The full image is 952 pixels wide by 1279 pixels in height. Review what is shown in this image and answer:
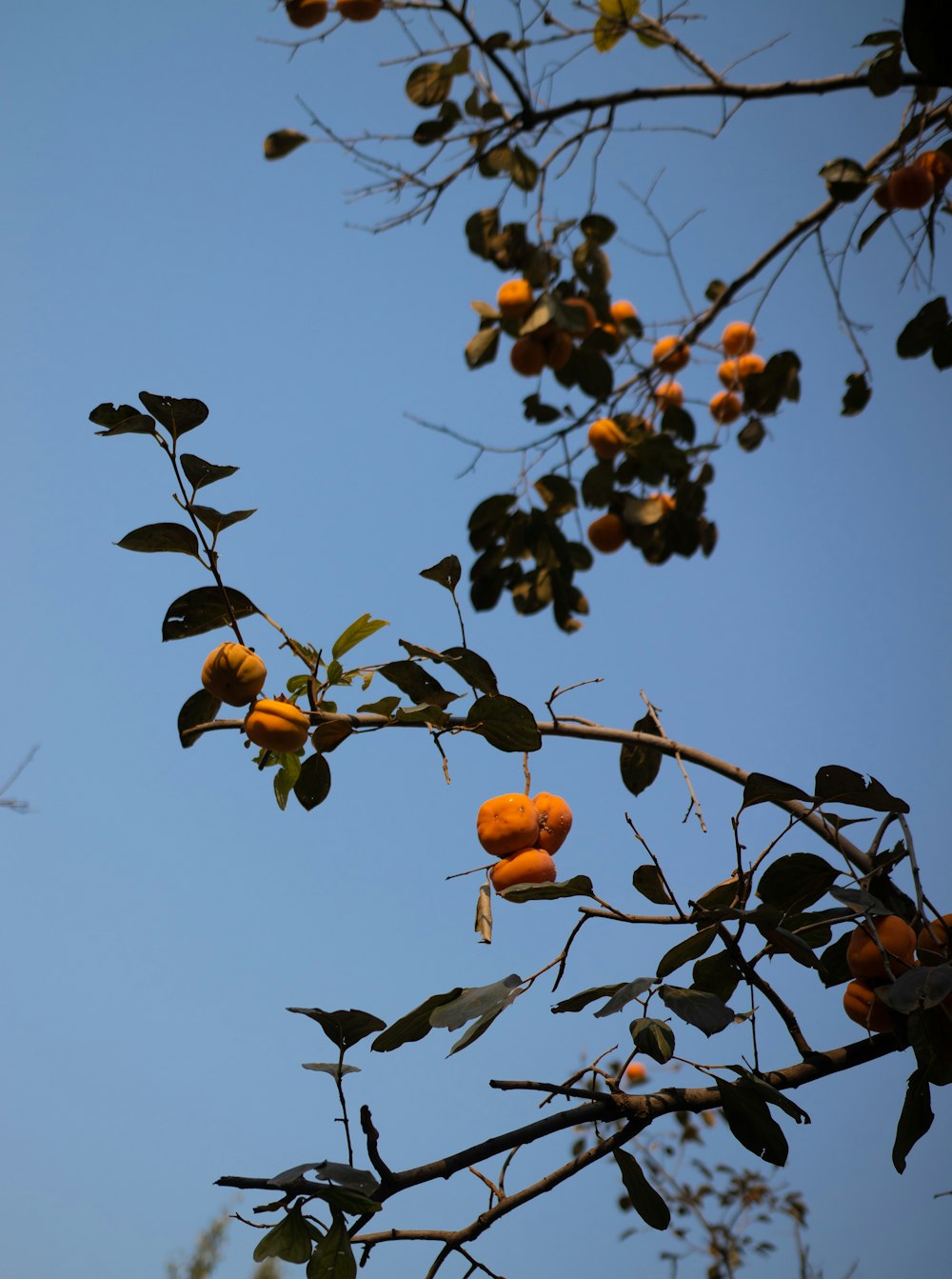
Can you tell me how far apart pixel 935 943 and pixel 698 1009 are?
27 centimetres

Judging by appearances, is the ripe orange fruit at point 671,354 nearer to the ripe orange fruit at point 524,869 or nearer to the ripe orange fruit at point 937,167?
the ripe orange fruit at point 937,167

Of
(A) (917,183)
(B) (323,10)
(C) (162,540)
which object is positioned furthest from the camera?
(B) (323,10)

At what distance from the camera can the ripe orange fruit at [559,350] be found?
2.03 m

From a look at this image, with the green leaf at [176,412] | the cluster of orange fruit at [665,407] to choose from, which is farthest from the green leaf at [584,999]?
the cluster of orange fruit at [665,407]

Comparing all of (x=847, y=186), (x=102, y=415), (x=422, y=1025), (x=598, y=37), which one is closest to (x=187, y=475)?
(x=102, y=415)

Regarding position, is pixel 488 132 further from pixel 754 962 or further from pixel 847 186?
pixel 754 962

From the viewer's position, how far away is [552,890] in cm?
77

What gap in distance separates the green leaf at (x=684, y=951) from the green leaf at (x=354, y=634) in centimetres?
40

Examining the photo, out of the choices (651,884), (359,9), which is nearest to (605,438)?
(359,9)

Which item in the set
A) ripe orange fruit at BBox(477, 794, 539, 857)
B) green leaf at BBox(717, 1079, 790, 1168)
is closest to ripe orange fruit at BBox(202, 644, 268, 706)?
ripe orange fruit at BBox(477, 794, 539, 857)

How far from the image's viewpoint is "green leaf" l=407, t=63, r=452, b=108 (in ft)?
6.37

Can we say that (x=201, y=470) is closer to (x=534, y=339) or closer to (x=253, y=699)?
(x=253, y=699)

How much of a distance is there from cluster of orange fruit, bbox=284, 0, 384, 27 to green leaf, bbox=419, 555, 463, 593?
154cm

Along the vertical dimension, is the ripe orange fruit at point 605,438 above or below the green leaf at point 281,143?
below
